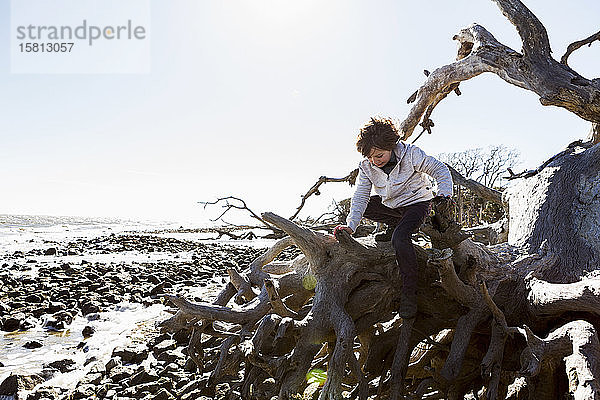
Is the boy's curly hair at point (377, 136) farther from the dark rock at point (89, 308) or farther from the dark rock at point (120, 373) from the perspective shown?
the dark rock at point (89, 308)

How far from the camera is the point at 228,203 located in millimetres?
5293

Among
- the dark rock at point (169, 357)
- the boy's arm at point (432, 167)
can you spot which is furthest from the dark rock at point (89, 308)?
the boy's arm at point (432, 167)

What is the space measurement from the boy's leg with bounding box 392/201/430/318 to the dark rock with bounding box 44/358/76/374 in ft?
11.8

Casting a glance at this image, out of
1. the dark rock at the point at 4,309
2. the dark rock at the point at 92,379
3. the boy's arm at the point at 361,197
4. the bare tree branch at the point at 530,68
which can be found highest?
the bare tree branch at the point at 530,68

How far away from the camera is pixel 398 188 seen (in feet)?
11.6

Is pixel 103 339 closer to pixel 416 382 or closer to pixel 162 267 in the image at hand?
pixel 416 382

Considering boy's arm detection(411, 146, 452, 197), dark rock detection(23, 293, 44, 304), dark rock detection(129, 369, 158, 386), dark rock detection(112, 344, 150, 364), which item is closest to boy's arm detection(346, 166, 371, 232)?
boy's arm detection(411, 146, 452, 197)

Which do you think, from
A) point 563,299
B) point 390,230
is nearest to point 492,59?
point 390,230

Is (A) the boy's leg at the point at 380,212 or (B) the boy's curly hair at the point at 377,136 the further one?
(A) the boy's leg at the point at 380,212

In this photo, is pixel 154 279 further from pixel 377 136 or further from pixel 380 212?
pixel 377 136

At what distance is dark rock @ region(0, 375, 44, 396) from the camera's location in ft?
12.4

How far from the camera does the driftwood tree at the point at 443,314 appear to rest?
9.66 feet

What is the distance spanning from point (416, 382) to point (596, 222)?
2161 millimetres

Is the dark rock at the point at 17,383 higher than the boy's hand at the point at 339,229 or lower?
lower
